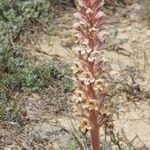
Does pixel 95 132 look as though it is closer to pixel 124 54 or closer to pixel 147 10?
pixel 124 54

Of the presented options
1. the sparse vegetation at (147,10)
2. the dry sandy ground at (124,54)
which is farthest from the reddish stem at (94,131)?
the sparse vegetation at (147,10)

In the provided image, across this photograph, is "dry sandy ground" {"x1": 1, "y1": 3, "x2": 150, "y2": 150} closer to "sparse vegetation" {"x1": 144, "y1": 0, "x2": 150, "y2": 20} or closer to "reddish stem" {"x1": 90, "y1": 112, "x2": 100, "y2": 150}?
"sparse vegetation" {"x1": 144, "y1": 0, "x2": 150, "y2": 20}

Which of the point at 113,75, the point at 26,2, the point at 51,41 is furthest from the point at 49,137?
the point at 26,2

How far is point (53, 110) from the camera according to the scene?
4.36 metres

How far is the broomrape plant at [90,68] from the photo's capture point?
9.10ft

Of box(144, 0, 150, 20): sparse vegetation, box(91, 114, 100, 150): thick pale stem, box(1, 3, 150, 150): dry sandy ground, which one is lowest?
box(91, 114, 100, 150): thick pale stem

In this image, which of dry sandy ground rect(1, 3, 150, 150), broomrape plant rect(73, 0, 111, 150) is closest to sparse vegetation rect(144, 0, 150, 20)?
dry sandy ground rect(1, 3, 150, 150)

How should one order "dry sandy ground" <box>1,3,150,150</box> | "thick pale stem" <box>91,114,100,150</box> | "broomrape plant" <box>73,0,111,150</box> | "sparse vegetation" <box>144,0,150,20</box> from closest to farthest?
1. "broomrape plant" <box>73,0,111,150</box>
2. "thick pale stem" <box>91,114,100,150</box>
3. "dry sandy ground" <box>1,3,150,150</box>
4. "sparse vegetation" <box>144,0,150,20</box>

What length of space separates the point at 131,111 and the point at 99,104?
1.60 metres

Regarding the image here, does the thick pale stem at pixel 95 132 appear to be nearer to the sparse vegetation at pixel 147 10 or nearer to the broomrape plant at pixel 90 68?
the broomrape plant at pixel 90 68

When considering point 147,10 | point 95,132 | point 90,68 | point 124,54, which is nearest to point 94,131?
point 95,132

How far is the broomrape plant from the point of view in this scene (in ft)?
9.10

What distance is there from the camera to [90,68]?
9.39 feet

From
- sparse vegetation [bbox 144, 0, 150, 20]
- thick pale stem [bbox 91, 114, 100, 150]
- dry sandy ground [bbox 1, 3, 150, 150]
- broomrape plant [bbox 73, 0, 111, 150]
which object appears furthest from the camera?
sparse vegetation [bbox 144, 0, 150, 20]
